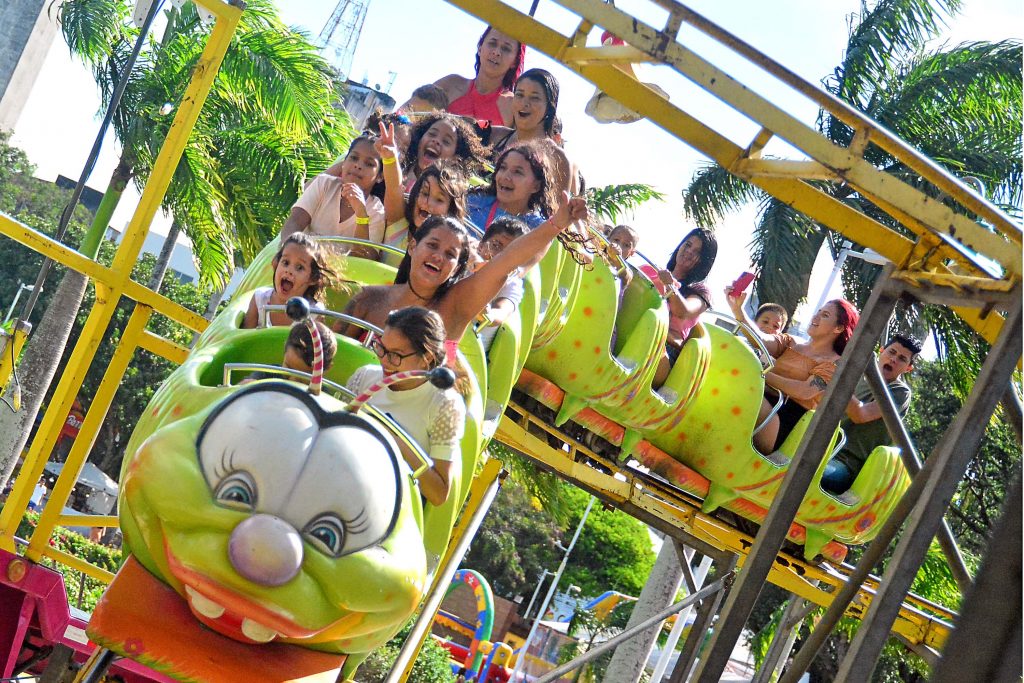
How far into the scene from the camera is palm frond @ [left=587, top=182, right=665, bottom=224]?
14289mm

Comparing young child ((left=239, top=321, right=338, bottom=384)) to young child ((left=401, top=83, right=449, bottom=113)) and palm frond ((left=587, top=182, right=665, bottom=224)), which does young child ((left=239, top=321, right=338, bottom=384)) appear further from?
palm frond ((left=587, top=182, right=665, bottom=224))

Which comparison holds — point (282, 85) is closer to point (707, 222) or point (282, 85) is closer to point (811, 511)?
point (707, 222)

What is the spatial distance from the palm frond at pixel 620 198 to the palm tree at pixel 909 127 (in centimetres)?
71

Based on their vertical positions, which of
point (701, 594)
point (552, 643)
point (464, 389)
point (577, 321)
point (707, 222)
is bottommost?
point (552, 643)

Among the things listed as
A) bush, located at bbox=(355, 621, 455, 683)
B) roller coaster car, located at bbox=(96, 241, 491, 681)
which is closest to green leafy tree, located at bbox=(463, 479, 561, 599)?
bush, located at bbox=(355, 621, 455, 683)

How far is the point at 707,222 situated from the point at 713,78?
10716 millimetres

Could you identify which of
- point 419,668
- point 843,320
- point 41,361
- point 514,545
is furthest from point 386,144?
point 514,545

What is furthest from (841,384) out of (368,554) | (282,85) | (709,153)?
(282,85)

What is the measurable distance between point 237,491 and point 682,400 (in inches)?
128

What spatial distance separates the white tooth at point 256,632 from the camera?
2.81m

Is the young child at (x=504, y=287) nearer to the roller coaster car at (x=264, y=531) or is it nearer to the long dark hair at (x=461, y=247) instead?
the long dark hair at (x=461, y=247)

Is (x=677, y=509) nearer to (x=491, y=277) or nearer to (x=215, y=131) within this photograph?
(x=491, y=277)

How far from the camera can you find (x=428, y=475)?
3273 mm

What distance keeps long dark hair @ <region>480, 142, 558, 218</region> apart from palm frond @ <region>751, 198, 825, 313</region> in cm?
887
